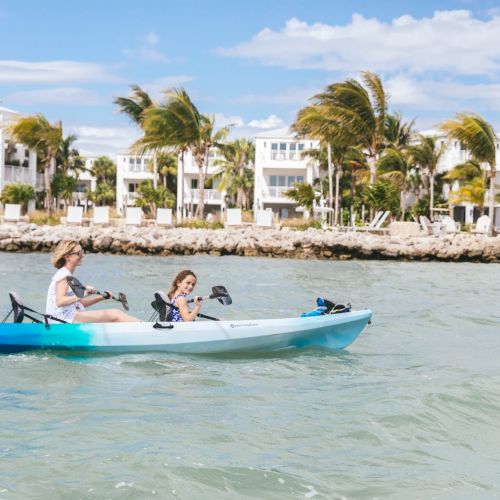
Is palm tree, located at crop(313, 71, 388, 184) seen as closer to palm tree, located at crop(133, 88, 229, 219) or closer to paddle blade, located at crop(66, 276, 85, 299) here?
palm tree, located at crop(133, 88, 229, 219)

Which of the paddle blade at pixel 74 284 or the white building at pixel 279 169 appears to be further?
the white building at pixel 279 169

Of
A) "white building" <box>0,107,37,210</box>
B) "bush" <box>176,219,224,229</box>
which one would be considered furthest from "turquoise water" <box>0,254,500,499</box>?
"white building" <box>0,107,37,210</box>

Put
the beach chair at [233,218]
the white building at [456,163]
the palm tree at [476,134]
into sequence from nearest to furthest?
the palm tree at [476,134] → the beach chair at [233,218] → the white building at [456,163]

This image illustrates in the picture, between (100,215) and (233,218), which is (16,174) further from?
(233,218)

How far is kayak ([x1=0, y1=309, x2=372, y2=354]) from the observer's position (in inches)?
357

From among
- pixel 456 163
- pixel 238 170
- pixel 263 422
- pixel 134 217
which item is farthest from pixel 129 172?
pixel 263 422

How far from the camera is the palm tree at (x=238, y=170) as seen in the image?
62.9 m

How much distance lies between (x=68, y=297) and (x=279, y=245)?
829 inches

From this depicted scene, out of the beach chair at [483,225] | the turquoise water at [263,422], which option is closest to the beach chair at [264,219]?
the beach chair at [483,225]

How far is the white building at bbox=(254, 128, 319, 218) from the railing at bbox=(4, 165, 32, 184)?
1585 centimetres

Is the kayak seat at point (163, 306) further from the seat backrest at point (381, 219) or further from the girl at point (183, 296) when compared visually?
the seat backrest at point (381, 219)

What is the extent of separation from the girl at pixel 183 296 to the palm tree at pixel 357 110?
2801 centimetres

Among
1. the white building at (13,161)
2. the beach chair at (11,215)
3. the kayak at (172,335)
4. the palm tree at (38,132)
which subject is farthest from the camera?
the white building at (13,161)

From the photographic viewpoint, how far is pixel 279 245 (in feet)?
97.4
